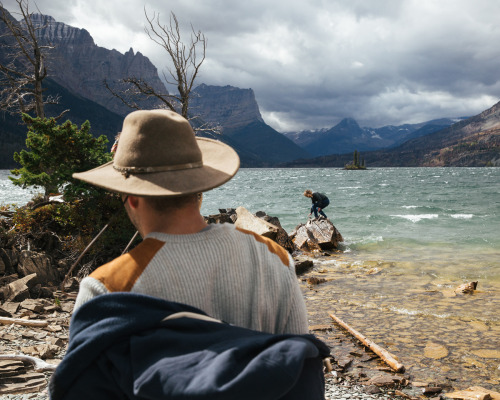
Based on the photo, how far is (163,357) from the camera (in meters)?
1.18

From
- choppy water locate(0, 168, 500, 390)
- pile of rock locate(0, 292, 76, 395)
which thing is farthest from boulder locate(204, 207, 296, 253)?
pile of rock locate(0, 292, 76, 395)

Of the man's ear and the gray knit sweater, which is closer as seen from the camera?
the gray knit sweater

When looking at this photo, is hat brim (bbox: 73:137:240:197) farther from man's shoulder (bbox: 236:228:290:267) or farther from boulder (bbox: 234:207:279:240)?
boulder (bbox: 234:207:279:240)

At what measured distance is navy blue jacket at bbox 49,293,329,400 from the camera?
1132 mm

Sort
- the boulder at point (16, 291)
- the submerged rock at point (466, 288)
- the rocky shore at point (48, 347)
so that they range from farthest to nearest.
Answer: the submerged rock at point (466, 288)
the boulder at point (16, 291)
the rocky shore at point (48, 347)

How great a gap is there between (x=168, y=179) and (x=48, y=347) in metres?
4.50

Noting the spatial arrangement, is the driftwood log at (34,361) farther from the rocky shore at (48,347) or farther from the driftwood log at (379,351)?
the driftwood log at (379,351)

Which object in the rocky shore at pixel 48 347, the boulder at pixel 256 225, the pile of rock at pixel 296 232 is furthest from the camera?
the pile of rock at pixel 296 232

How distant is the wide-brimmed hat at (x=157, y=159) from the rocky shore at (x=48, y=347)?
5.05 ft

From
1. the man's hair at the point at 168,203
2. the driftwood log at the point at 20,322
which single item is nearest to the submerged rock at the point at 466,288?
the driftwood log at the point at 20,322

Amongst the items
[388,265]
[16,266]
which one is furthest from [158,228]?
[388,265]

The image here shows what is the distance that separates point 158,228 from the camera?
1.46 metres

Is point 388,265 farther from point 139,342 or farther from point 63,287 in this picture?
point 139,342

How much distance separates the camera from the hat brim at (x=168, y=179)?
4.69 feet
